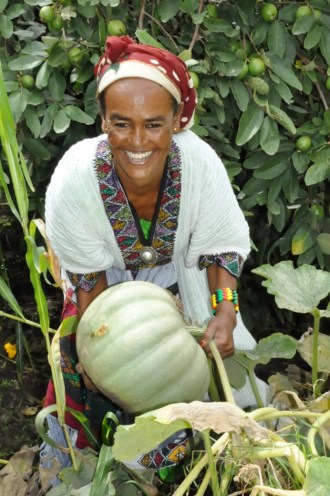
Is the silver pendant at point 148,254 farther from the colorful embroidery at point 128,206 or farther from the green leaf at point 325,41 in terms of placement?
the green leaf at point 325,41

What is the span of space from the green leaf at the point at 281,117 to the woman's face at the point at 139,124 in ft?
1.54

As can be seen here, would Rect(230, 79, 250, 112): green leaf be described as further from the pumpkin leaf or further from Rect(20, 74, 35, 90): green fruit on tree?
the pumpkin leaf

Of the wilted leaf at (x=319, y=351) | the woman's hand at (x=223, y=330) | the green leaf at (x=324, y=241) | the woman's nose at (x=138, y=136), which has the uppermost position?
the woman's nose at (x=138, y=136)

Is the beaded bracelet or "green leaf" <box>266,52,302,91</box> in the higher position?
"green leaf" <box>266,52,302,91</box>

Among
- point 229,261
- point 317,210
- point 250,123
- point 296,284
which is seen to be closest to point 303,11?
point 250,123

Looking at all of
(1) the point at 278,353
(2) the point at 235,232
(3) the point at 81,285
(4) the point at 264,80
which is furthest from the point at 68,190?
(4) the point at 264,80

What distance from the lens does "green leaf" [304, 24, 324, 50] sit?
184cm

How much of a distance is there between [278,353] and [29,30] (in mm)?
1198

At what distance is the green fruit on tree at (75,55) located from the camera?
Answer: 1890 mm

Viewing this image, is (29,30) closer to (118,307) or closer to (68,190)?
(68,190)

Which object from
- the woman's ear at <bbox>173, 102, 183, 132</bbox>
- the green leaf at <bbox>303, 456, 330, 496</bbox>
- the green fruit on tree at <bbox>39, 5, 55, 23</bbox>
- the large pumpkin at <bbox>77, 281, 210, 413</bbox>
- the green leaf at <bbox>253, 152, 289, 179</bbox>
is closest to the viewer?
the green leaf at <bbox>303, 456, 330, 496</bbox>

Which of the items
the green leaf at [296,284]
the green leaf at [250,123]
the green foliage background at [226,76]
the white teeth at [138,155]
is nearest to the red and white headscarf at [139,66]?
the white teeth at [138,155]

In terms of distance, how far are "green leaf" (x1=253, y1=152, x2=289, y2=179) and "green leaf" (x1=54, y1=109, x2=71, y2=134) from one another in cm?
50

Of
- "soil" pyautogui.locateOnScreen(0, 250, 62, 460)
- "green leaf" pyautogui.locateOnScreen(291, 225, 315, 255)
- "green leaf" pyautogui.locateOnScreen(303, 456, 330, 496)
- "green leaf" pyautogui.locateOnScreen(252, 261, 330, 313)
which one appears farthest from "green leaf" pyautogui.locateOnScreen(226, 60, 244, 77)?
"green leaf" pyautogui.locateOnScreen(303, 456, 330, 496)
